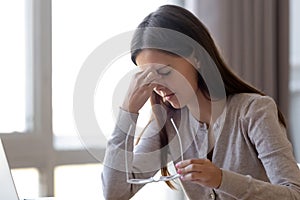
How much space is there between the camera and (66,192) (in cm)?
177

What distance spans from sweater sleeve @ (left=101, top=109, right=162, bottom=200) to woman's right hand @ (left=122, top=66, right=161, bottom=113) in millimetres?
20

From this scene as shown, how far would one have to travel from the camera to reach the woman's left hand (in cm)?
85

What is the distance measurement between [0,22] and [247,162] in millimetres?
1037

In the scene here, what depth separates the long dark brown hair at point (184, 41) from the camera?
0.99 meters

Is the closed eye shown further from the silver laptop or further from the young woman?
the silver laptop

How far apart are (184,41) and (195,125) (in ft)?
0.87

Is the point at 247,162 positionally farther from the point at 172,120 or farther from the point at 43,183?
the point at 43,183

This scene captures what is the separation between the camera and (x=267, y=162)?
1013mm

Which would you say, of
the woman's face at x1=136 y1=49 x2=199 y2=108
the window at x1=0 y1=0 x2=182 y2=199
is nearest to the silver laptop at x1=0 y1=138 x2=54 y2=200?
the woman's face at x1=136 y1=49 x2=199 y2=108

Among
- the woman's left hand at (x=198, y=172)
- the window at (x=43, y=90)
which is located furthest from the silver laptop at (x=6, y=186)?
the window at (x=43, y=90)

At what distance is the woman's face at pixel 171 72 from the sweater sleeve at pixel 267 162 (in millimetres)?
154

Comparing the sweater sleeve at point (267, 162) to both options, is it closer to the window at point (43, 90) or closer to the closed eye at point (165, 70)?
the closed eye at point (165, 70)

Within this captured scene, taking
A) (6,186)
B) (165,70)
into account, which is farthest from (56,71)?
(6,186)

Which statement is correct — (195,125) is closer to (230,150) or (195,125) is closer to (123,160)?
(230,150)
